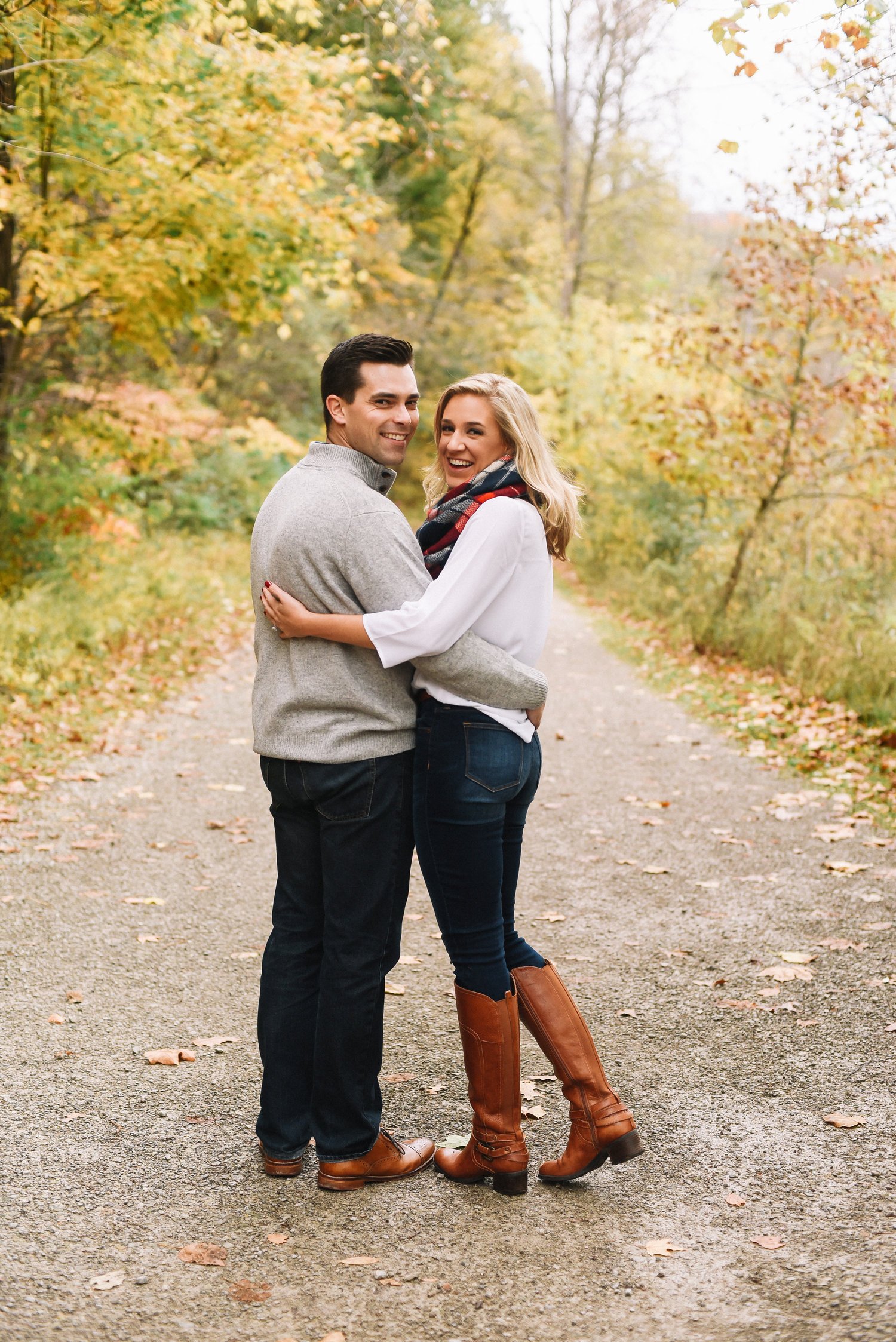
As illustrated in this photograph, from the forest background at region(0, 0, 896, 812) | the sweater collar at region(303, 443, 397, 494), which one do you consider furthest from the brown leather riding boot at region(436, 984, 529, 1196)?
the forest background at region(0, 0, 896, 812)

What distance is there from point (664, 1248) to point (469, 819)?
1.15 meters

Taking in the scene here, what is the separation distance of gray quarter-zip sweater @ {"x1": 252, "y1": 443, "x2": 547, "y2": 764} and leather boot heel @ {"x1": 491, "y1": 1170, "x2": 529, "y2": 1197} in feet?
3.87

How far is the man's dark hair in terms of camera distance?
2.98 meters

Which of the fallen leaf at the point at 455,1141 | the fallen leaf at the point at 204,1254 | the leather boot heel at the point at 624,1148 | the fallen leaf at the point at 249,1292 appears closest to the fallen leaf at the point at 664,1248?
the leather boot heel at the point at 624,1148

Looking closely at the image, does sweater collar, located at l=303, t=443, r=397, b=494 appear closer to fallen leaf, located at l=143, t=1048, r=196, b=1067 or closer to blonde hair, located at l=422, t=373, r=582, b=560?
blonde hair, located at l=422, t=373, r=582, b=560

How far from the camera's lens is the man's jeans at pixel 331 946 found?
303 centimetres

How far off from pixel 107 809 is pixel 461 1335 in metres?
4.90

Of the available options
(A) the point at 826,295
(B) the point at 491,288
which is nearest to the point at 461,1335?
(A) the point at 826,295

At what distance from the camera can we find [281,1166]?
3236 mm

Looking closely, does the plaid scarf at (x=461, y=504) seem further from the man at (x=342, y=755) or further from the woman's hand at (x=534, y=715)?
the woman's hand at (x=534, y=715)

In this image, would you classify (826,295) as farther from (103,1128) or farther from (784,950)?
(103,1128)

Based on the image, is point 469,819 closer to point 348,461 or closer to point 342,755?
point 342,755

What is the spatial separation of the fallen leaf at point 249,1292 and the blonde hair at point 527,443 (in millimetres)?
1936

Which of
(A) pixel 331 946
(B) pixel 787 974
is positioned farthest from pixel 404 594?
(B) pixel 787 974
